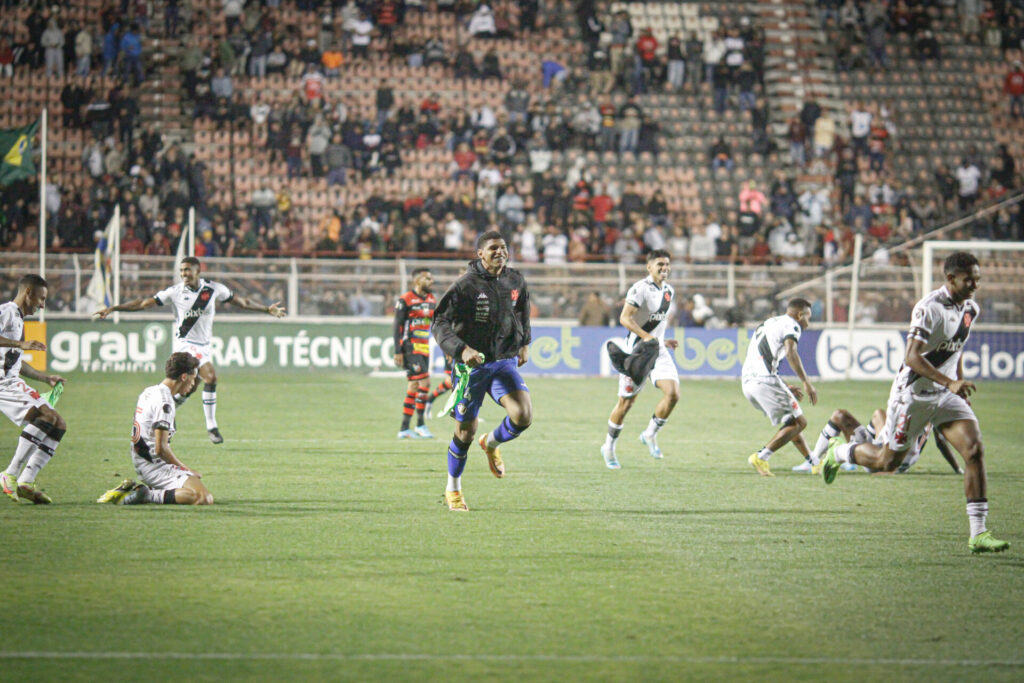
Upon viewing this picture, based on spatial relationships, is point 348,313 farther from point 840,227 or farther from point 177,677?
point 177,677

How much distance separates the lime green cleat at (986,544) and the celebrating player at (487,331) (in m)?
3.33

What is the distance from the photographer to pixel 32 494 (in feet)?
33.4

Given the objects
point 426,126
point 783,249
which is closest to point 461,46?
point 426,126

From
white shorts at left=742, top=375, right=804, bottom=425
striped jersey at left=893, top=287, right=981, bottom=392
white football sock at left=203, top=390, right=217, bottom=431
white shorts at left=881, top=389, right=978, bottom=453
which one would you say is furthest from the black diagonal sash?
striped jersey at left=893, top=287, right=981, bottom=392

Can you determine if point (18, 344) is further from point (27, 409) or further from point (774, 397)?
point (774, 397)

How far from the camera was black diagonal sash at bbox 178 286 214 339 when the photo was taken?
15508mm

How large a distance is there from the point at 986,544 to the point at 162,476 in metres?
6.24

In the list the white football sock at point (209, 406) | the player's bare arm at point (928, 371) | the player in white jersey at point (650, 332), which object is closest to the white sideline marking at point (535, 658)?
the player's bare arm at point (928, 371)

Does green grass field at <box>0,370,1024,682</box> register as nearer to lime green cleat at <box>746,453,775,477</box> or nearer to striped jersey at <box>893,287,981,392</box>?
lime green cleat at <box>746,453,775,477</box>

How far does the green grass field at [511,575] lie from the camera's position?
6.07m

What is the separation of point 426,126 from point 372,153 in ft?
5.45

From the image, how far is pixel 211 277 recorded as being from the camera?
28.0 metres

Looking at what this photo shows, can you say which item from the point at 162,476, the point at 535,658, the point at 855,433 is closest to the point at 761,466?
the point at 855,433

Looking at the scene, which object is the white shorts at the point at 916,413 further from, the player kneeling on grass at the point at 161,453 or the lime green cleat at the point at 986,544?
the player kneeling on grass at the point at 161,453
